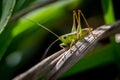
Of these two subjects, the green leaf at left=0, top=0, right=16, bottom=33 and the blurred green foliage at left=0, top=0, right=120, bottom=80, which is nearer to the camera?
the green leaf at left=0, top=0, right=16, bottom=33

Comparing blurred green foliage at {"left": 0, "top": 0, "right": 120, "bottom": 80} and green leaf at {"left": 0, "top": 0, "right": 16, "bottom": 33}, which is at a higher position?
green leaf at {"left": 0, "top": 0, "right": 16, "bottom": 33}

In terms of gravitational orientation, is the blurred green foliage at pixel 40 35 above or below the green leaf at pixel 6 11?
below

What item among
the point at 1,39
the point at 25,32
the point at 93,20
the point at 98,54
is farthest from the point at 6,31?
the point at 93,20

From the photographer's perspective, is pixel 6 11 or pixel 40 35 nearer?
pixel 6 11

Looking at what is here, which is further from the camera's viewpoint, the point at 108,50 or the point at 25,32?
the point at 25,32

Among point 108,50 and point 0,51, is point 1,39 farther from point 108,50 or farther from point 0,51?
point 108,50

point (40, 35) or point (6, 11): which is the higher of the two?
point (6, 11)

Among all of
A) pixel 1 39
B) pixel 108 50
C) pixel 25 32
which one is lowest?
pixel 108 50

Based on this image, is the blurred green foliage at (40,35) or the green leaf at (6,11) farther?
the blurred green foliage at (40,35)
